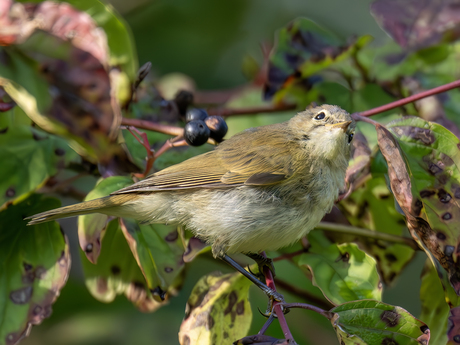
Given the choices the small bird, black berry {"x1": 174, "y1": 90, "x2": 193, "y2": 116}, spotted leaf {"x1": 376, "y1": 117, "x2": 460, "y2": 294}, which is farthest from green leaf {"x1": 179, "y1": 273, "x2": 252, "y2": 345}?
black berry {"x1": 174, "y1": 90, "x2": 193, "y2": 116}

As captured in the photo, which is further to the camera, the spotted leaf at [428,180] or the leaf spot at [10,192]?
the leaf spot at [10,192]

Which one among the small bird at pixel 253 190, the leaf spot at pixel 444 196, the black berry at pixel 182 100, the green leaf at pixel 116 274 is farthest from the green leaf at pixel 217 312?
the black berry at pixel 182 100

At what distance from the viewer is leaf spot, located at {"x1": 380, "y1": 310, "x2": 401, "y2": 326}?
1844 millimetres

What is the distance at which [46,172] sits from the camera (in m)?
2.42

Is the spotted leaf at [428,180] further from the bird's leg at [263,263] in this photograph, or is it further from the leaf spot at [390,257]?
the bird's leg at [263,263]

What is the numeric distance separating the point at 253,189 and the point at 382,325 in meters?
1.03

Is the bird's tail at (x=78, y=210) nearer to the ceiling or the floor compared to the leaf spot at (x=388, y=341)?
nearer to the floor

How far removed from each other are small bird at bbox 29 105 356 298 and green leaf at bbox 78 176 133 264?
0.10 meters

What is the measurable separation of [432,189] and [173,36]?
122 inches

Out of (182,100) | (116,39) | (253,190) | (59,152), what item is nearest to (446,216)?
(253,190)

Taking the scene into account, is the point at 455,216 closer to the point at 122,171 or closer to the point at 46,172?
the point at 122,171

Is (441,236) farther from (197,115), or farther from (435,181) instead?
(197,115)

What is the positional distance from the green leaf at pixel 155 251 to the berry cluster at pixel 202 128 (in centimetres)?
A: 49

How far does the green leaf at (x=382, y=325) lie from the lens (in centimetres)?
185
